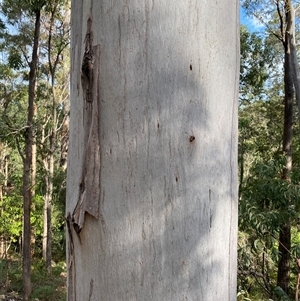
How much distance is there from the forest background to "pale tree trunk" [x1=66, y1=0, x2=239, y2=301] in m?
2.84

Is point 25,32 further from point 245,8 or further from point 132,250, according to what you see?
point 132,250

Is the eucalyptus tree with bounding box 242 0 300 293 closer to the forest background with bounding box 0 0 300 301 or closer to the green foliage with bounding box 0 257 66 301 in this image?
the forest background with bounding box 0 0 300 301

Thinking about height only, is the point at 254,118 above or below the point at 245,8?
below

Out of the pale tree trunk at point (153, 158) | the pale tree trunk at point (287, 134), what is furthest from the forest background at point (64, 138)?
the pale tree trunk at point (153, 158)

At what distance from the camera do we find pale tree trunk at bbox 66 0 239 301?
442 mm

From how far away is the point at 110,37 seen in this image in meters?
0.47

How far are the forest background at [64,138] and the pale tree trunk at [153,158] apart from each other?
284cm

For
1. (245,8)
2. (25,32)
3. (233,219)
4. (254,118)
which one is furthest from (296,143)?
(233,219)

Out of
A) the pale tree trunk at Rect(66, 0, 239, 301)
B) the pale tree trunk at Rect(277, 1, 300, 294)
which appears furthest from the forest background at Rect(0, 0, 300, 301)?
the pale tree trunk at Rect(66, 0, 239, 301)

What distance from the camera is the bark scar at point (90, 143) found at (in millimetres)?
469

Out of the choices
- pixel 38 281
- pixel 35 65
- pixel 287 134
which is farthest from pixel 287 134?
pixel 38 281

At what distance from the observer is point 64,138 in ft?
39.0

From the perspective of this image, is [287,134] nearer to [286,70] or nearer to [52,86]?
[286,70]

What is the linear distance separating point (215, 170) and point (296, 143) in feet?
30.9
